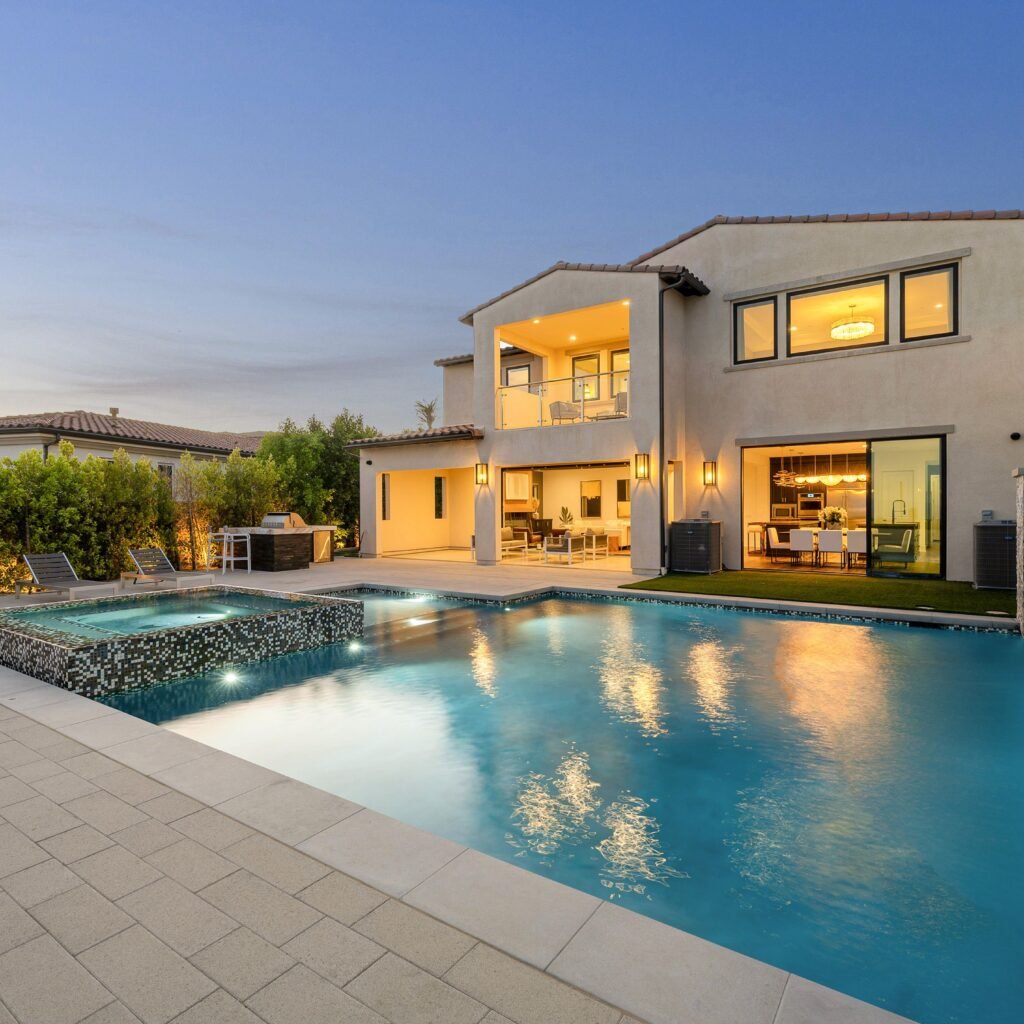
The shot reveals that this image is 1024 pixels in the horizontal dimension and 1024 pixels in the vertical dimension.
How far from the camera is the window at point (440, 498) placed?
2111cm

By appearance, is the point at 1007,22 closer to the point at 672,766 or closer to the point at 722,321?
the point at 722,321

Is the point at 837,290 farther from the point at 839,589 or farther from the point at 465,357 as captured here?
the point at 465,357

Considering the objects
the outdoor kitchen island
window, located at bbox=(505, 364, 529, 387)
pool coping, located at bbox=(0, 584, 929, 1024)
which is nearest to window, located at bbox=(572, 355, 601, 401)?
window, located at bbox=(505, 364, 529, 387)

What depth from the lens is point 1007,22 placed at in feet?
85.5

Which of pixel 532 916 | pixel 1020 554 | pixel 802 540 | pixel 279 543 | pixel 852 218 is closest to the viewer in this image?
pixel 532 916

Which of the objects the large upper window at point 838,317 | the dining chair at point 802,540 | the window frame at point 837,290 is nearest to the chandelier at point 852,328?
the large upper window at point 838,317

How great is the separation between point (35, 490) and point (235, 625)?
7.39 m

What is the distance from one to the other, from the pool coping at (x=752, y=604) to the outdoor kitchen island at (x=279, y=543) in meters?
3.28

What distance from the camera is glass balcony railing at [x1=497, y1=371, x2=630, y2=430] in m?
15.9

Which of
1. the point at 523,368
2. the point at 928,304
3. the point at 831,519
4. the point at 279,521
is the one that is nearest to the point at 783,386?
the point at 928,304

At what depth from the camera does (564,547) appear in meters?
15.9

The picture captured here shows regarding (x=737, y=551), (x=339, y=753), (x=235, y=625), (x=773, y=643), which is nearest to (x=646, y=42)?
(x=737, y=551)

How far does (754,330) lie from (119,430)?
78.3ft

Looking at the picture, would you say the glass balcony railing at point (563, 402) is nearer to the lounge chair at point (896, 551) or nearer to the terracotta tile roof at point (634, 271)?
the terracotta tile roof at point (634, 271)
